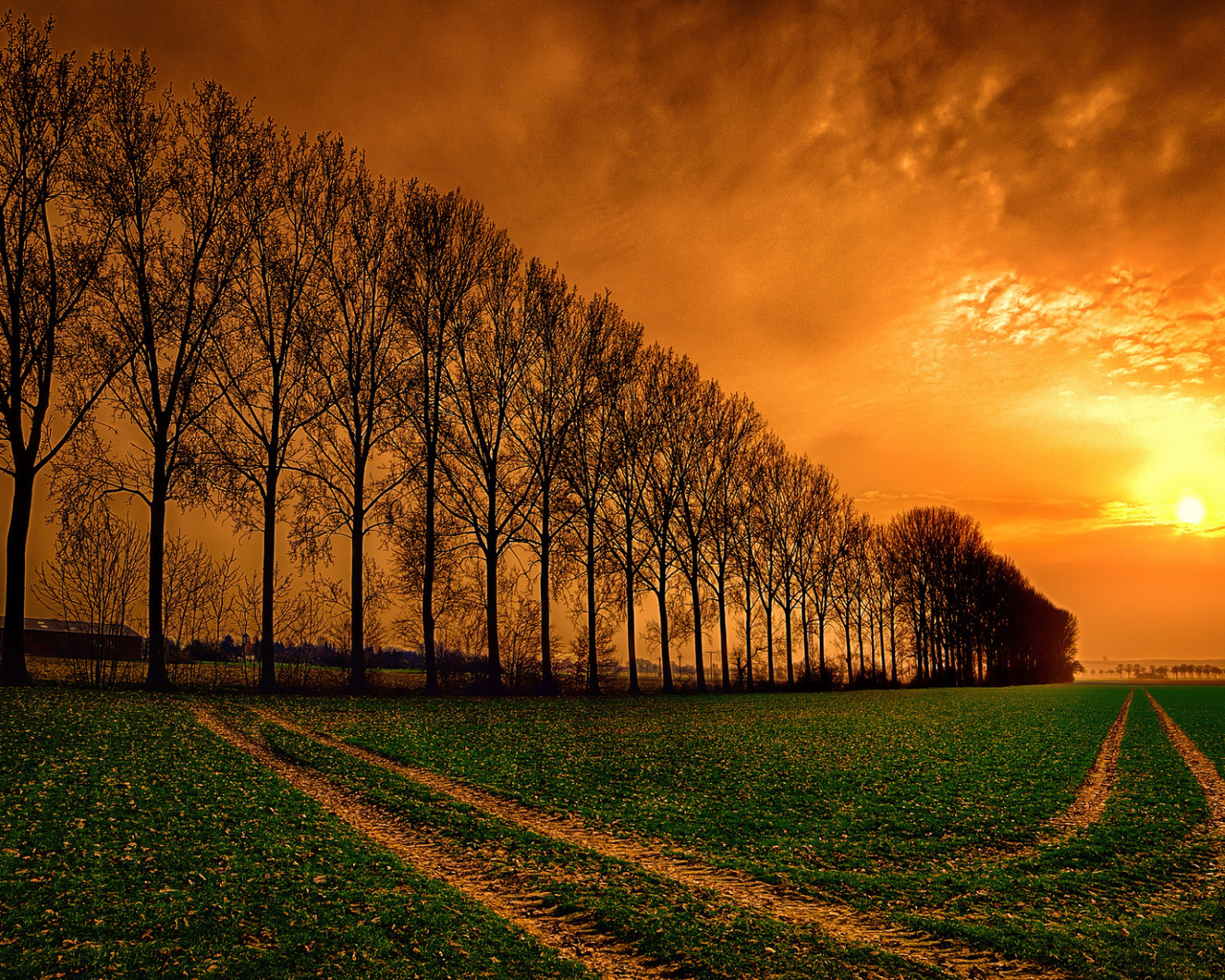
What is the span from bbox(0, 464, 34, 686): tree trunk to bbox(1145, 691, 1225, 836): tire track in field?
37518mm

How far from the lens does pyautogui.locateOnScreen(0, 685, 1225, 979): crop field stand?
321 inches

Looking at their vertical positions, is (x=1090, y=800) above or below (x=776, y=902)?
below

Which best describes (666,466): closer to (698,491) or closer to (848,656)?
(698,491)

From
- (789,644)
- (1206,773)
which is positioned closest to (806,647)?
(789,644)

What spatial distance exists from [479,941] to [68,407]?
1265 inches

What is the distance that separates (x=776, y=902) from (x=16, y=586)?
31013 millimetres

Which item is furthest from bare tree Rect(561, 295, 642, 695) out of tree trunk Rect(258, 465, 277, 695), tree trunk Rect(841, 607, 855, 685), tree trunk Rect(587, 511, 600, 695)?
tree trunk Rect(841, 607, 855, 685)

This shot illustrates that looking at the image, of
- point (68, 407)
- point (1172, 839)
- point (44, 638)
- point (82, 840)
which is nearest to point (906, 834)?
point (1172, 839)

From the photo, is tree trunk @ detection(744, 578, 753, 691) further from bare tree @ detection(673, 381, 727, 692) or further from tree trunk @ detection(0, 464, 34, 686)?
tree trunk @ detection(0, 464, 34, 686)

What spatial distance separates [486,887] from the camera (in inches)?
397

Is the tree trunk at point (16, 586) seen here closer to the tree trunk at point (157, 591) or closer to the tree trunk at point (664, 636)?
the tree trunk at point (157, 591)

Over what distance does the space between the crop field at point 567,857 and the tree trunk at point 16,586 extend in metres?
4.95

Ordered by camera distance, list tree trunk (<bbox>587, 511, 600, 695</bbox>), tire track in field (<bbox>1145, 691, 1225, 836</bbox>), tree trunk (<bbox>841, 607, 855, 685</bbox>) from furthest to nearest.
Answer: tree trunk (<bbox>841, 607, 855, 685</bbox>), tree trunk (<bbox>587, 511, 600, 695</bbox>), tire track in field (<bbox>1145, 691, 1225, 836</bbox>)

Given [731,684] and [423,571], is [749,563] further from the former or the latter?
[423,571]
